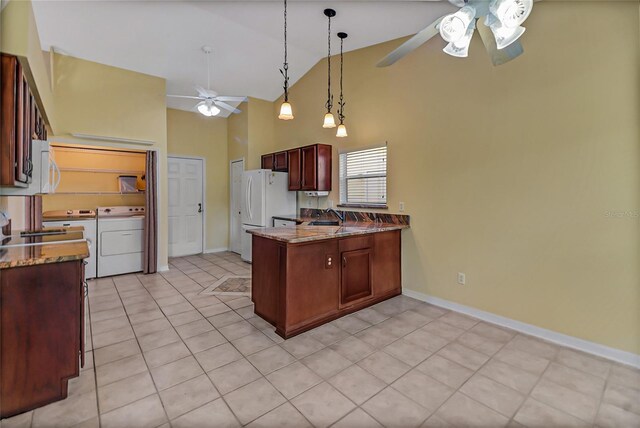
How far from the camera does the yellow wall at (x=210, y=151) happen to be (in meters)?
6.25

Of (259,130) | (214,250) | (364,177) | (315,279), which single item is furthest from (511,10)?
(214,250)

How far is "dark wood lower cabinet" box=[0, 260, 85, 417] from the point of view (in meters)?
1.77

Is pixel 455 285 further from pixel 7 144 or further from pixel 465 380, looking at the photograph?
pixel 7 144

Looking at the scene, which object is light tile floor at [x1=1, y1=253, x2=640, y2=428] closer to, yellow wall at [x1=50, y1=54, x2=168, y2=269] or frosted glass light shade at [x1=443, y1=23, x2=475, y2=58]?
frosted glass light shade at [x1=443, y1=23, x2=475, y2=58]

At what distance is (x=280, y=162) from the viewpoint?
5.71 metres

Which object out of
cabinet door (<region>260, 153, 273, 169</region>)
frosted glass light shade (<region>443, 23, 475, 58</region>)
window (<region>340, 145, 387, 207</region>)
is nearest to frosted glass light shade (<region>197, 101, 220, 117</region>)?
cabinet door (<region>260, 153, 273, 169</region>)

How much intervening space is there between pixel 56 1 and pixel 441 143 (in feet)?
15.2

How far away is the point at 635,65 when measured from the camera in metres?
2.34

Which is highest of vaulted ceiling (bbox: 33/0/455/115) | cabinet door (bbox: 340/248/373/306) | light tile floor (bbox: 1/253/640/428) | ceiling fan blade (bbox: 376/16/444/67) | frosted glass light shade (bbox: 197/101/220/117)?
vaulted ceiling (bbox: 33/0/455/115)

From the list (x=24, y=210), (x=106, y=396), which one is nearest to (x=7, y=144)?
(x=106, y=396)

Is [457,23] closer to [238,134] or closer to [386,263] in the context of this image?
[386,263]

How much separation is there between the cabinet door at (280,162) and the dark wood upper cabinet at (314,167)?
0.39 metres

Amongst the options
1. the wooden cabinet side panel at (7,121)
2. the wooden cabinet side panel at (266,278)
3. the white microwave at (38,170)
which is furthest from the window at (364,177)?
the wooden cabinet side panel at (7,121)

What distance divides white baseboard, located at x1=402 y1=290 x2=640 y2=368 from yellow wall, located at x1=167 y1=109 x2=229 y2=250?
491cm
